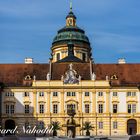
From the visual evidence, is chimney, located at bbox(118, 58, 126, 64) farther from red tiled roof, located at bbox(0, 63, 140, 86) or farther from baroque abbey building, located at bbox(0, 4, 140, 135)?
baroque abbey building, located at bbox(0, 4, 140, 135)

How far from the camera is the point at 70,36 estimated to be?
91.7 meters

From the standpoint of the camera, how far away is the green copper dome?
3588 inches

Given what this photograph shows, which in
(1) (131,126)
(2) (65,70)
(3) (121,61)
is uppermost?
(3) (121,61)

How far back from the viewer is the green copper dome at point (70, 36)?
91125 mm

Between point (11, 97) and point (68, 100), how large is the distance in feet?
27.3

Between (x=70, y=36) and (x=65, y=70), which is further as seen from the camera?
(x=70, y=36)

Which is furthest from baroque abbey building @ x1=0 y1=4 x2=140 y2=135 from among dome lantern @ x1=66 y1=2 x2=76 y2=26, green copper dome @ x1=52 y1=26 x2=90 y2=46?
dome lantern @ x1=66 y1=2 x2=76 y2=26

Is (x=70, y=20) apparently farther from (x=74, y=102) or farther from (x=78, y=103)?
(x=78, y=103)

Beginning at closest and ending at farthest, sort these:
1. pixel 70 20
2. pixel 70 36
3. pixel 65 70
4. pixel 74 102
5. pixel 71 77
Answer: pixel 74 102, pixel 71 77, pixel 65 70, pixel 70 36, pixel 70 20

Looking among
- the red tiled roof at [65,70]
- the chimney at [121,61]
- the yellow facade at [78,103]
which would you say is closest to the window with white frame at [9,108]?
the yellow facade at [78,103]

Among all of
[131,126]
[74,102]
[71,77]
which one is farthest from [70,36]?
[131,126]

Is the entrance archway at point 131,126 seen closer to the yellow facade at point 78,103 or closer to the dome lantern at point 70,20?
the yellow facade at point 78,103

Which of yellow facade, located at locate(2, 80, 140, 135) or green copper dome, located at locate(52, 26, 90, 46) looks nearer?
yellow facade, located at locate(2, 80, 140, 135)

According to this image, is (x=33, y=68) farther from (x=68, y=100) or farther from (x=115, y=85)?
(x=115, y=85)
